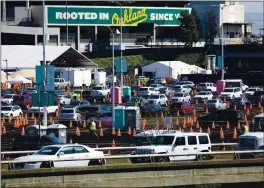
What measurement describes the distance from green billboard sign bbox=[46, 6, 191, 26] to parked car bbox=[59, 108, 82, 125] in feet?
199

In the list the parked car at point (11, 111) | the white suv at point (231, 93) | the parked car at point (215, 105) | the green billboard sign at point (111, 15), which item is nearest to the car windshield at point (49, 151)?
the parked car at point (11, 111)

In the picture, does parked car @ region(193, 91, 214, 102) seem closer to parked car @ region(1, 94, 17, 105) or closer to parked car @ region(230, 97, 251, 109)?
parked car @ region(230, 97, 251, 109)

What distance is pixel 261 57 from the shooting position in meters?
99.0

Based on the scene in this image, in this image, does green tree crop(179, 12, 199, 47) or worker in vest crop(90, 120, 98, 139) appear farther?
green tree crop(179, 12, 199, 47)

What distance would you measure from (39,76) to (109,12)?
7343 cm

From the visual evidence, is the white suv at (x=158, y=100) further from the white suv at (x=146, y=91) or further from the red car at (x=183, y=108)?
the white suv at (x=146, y=91)

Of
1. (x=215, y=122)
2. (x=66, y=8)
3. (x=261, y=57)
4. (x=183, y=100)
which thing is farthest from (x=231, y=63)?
(x=215, y=122)

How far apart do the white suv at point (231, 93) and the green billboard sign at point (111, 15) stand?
44.1m

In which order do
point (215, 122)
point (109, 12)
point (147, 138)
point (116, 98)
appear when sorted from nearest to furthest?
point (147, 138) → point (215, 122) → point (116, 98) → point (109, 12)

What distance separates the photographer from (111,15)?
118 meters

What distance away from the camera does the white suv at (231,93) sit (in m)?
67.6

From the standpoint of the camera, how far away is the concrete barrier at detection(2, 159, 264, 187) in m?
21.6


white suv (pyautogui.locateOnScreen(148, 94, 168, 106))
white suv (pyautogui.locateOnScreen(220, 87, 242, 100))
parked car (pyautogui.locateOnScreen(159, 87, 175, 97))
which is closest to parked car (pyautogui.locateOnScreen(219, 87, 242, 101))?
white suv (pyautogui.locateOnScreen(220, 87, 242, 100))

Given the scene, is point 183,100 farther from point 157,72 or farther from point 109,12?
point 109,12
